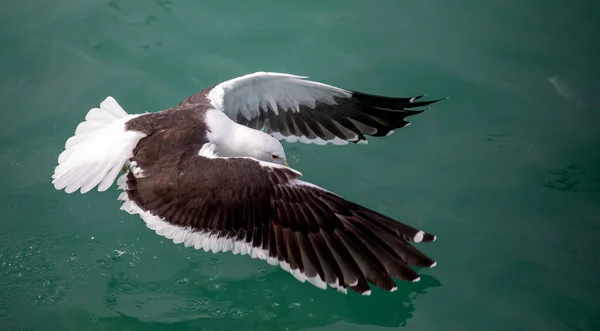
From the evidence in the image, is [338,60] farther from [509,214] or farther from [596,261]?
[596,261]

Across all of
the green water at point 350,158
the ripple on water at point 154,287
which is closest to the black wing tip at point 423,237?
the green water at point 350,158

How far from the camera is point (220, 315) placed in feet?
9.75

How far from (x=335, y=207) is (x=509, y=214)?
Result: 123cm

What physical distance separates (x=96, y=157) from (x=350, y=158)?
1.40 metres

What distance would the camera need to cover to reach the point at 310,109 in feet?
12.2

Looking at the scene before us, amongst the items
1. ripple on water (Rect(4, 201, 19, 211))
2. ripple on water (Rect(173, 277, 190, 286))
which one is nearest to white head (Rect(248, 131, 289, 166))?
ripple on water (Rect(173, 277, 190, 286))

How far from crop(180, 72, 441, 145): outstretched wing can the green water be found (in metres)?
0.18

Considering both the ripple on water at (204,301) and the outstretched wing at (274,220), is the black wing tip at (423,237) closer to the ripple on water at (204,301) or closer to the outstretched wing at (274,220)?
the outstretched wing at (274,220)

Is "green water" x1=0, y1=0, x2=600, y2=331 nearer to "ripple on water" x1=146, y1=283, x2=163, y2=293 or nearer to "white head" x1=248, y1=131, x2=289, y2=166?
"ripple on water" x1=146, y1=283, x2=163, y2=293

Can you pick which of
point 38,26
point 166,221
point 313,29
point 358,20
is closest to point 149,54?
point 38,26

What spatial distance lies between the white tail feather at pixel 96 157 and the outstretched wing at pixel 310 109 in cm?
47

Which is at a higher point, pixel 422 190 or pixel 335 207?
pixel 335 207

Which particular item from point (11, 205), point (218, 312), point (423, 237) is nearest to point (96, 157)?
point (11, 205)

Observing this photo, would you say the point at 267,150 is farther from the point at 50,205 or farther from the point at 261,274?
the point at 50,205
